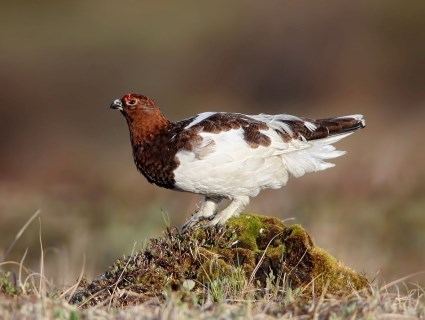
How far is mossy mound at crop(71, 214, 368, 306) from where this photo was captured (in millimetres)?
6336

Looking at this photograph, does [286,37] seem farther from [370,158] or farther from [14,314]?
[14,314]

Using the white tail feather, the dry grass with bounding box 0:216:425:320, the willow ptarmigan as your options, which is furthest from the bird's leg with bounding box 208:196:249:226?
the dry grass with bounding box 0:216:425:320

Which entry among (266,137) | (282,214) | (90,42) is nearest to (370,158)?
(282,214)

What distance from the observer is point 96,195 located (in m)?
14.9

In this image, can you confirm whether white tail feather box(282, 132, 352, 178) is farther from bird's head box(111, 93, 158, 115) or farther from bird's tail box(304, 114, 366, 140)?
bird's head box(111, 93, 158, 115)

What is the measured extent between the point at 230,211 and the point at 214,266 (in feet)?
3.25

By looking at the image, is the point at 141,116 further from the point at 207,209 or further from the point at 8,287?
the point at 8,287

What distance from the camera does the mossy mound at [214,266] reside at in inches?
249

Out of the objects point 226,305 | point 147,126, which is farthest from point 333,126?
point 226,305

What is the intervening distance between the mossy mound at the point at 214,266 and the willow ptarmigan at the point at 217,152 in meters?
0.44

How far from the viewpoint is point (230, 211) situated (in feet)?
24.3

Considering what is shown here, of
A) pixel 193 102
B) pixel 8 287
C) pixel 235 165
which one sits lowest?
pixel 193 102

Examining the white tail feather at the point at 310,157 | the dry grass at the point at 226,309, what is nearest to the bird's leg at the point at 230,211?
the white tail feather at the point at 310,157

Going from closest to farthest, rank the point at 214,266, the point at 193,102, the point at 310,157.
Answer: the point at 214,266 < the point at 310,157 < the point at 193,102
